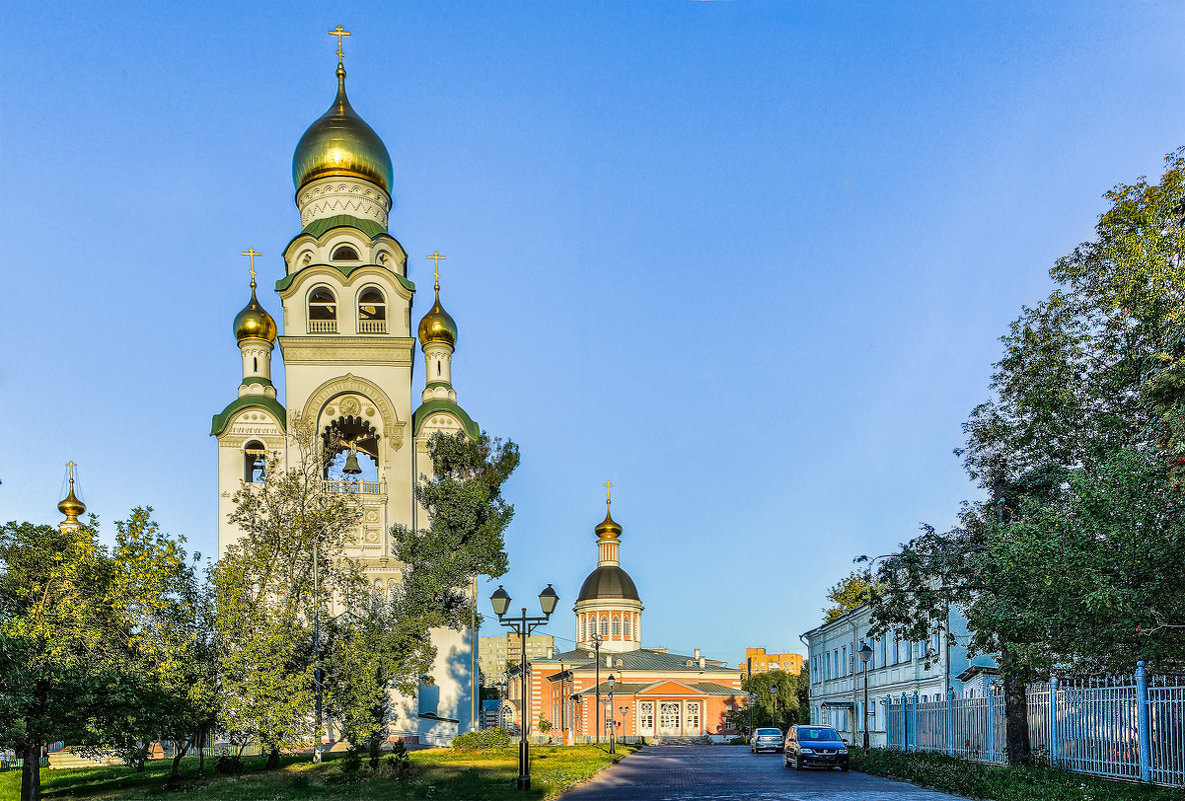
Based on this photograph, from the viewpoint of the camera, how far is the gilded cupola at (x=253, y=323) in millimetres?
44625

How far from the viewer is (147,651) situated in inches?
779

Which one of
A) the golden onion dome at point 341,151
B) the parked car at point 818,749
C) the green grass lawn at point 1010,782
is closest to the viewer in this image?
the green grass lawn at point 1010,782

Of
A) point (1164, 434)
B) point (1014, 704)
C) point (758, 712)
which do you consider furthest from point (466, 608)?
point (758, 712)

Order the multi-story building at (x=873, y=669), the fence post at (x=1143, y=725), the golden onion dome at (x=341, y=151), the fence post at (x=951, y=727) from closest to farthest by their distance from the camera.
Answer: the fence post at (x=1143, y=725) → the fence post at (x=951, y=727) → the multi-story building at (x=873, y=669) → the golden onion dome at (x=341, y=151)

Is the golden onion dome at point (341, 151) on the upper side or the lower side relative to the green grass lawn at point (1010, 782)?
upper

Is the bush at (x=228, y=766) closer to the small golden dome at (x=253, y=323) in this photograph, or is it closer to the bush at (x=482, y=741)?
the bush at (x=482, y=741)

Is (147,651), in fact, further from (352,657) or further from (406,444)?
(406,444)

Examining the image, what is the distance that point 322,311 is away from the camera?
43875mm

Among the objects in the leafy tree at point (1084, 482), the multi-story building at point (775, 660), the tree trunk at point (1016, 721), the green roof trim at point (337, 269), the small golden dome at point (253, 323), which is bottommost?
the multi-story building at point (775, 660)

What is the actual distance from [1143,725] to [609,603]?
6140cm

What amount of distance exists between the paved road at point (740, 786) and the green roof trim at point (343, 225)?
80.5 feet

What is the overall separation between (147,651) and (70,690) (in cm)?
190

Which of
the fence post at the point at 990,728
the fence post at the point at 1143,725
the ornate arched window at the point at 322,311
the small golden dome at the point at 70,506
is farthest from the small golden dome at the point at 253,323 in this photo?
the fence post at the point at 1143,725

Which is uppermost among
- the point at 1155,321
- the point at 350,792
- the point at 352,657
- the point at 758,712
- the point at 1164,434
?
the point at 1155,321
